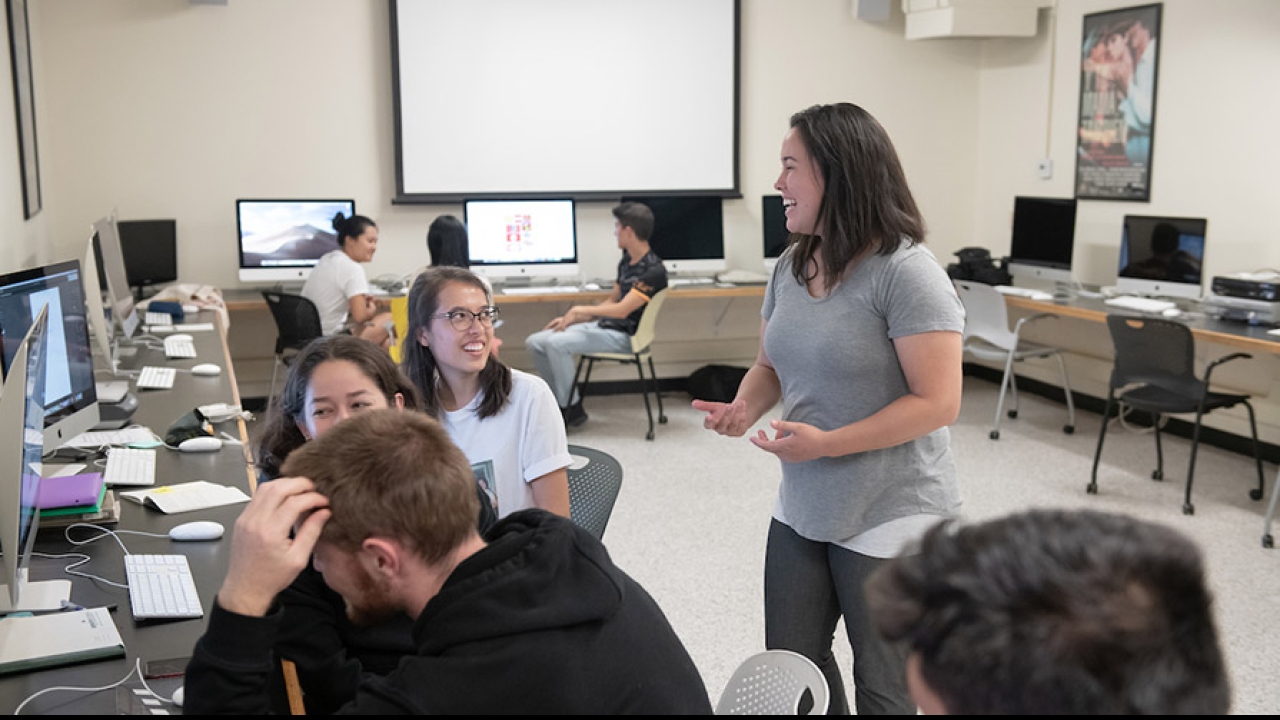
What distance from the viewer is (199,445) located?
2939mm

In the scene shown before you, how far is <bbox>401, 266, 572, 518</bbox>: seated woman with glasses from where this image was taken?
7.47ft

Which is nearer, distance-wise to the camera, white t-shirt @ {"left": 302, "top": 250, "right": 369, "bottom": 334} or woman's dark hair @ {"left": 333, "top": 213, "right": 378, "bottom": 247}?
white t-shirt @ {"left": 302, "top": 250, "right": 369, "bottom": 334}

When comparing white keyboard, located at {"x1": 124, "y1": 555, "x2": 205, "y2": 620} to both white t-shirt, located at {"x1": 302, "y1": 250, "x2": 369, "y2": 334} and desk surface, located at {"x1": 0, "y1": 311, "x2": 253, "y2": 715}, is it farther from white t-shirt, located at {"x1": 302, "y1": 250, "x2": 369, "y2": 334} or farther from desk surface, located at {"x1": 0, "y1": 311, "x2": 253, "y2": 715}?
white t-shirt, located at {"x1": 302, "y1": 250, "x2": 369, "y2": 334}

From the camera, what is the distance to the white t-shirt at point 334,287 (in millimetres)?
5617

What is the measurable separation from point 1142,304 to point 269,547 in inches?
202

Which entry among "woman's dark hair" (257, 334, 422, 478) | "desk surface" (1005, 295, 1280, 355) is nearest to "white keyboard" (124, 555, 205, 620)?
"woman's dark hair" (257, 334, 422, 478)

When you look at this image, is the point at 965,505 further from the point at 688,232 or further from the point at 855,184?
the point at 855,184

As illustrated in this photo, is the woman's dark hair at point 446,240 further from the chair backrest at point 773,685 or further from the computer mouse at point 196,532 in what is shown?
the chair backrest at point 773,685

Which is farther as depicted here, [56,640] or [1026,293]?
[1026,293]

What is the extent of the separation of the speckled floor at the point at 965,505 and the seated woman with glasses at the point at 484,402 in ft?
3.60

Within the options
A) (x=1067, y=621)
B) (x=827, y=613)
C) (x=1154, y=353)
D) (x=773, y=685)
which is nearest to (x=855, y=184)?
(x=827, y=613)

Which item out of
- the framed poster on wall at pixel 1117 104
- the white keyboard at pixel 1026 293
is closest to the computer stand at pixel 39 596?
the white keyboard at pixel 1026 293

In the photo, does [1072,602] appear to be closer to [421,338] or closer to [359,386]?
[359,386]

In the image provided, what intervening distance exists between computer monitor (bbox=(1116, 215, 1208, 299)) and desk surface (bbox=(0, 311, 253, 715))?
4.41 meters
